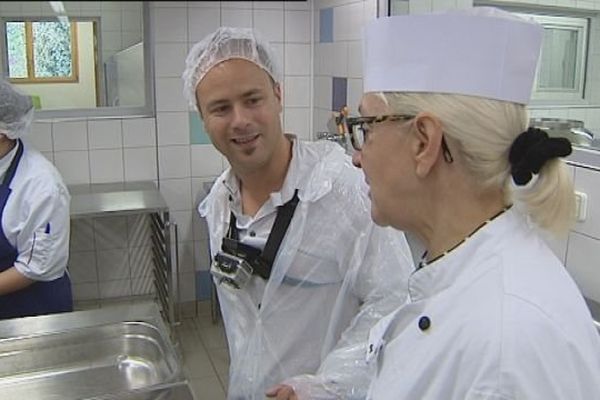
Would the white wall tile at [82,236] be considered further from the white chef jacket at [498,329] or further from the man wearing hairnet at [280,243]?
the white chef jacket at [498,329]

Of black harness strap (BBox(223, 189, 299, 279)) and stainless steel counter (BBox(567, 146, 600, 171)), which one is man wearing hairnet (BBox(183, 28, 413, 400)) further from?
stainless steel counter (BBox(567, 146, 600, 171))

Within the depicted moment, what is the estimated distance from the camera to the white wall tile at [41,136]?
311cm

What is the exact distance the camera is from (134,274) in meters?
3.41

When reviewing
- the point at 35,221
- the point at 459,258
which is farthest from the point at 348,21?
the point at 459,258

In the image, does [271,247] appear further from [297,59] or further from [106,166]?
[297,59]

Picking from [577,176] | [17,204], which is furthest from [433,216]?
[17,204]

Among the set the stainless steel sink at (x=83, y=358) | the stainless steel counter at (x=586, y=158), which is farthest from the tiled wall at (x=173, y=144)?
the stainless steel sink at (x=83, y=358)

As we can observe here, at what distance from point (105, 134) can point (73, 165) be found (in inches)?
9.5

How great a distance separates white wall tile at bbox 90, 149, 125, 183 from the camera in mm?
3229

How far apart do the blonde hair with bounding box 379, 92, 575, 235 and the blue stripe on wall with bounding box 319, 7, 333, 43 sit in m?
2.56

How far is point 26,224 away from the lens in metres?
1.96

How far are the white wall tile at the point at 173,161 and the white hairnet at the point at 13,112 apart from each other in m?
1.18

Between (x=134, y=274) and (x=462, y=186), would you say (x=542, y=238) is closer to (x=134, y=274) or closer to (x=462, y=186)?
(x=462, y=186)

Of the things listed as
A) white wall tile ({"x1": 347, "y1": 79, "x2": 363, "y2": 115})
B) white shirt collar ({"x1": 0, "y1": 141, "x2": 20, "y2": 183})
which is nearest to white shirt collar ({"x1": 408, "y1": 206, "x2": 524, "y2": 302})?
white shirt collar ({"x1": 0, "y1": 141, "x2": 20, "y2": 183})
